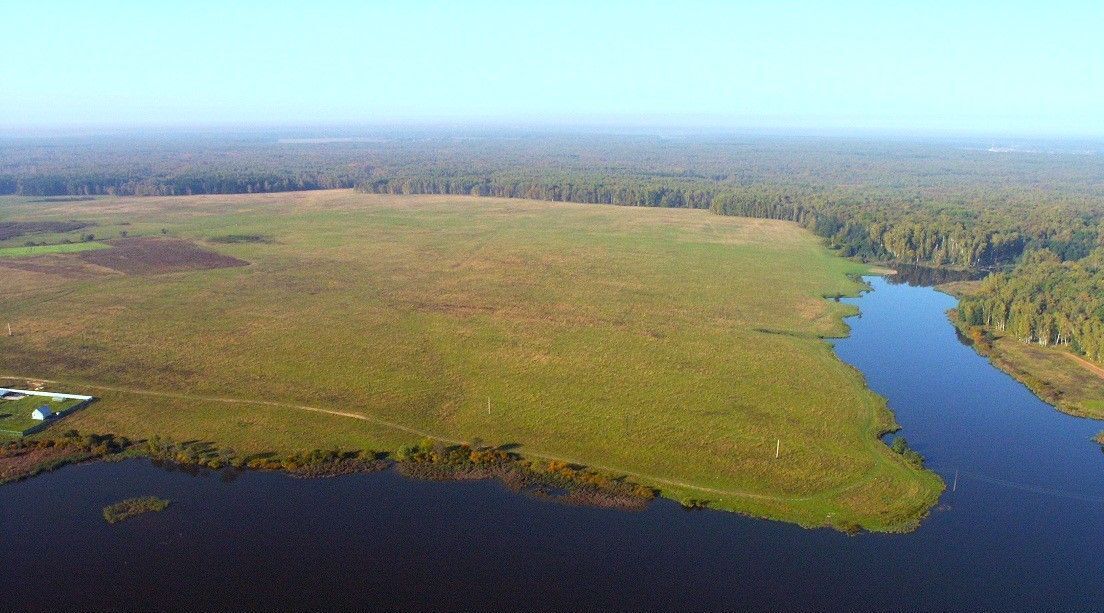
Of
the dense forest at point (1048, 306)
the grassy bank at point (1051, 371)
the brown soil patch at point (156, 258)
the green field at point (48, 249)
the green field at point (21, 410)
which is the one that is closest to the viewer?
the green field at point (21, 410)

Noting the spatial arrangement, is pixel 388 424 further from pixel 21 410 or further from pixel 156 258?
pixel 156 258

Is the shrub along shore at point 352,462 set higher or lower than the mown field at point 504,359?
lower

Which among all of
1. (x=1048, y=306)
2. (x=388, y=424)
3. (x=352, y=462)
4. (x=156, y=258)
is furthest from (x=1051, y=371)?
(x=156, y=258)

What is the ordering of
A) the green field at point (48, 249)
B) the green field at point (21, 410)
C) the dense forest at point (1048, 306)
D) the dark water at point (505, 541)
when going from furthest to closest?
the green field at point (48, 249) → the dense forest at point (1048, 306) → the green field at point (21, 410) → the dark water at point (505, 541)

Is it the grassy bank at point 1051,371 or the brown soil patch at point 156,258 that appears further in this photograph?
the brown soil patch at point 156,258

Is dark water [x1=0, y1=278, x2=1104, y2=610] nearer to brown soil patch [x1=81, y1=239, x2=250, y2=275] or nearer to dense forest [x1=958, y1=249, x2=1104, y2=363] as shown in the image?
dense forest [x1=958, y1=249, x2=1104, y2=363]

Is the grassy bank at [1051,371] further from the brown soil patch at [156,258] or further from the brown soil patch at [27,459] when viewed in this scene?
the brown soil patch at [156,258]

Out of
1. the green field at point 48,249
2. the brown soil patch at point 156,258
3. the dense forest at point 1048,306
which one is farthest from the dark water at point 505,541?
the green field at point 48,249
